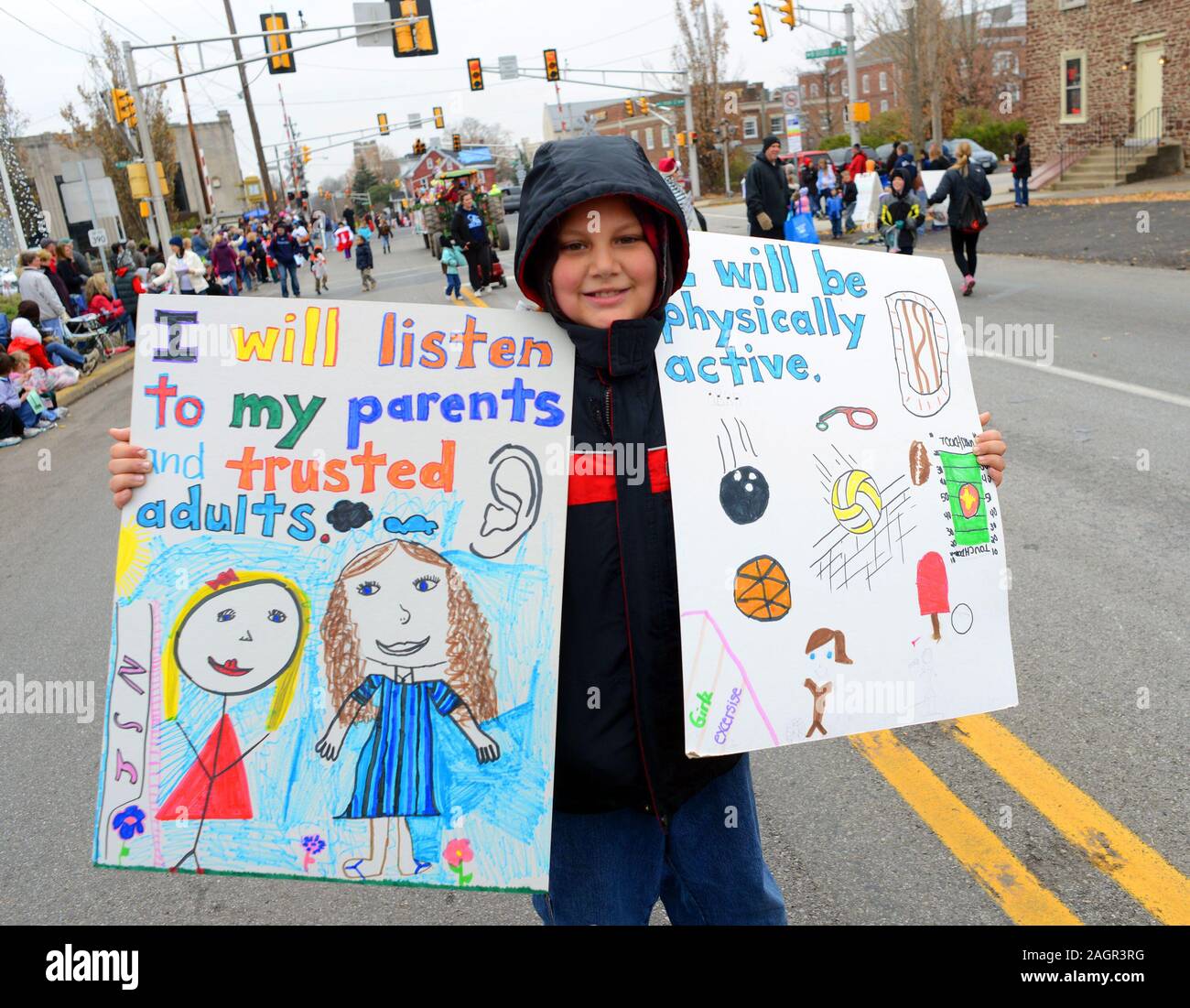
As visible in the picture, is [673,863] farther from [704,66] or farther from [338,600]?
[704,66]

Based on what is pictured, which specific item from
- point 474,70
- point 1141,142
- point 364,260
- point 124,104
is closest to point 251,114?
point 474,70

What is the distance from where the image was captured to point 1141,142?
83.8 feet

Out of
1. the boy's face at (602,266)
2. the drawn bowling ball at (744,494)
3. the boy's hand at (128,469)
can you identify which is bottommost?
the drawn bowling ball at (744,494)

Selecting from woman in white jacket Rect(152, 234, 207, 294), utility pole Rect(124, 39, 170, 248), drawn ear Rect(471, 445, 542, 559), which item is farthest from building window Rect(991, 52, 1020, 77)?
drawn ear Rect(471, 445, 542, 559)

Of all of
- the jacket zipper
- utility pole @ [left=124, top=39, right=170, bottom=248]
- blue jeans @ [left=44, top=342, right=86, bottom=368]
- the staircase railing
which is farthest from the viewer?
utility pole @ [left=124, top=39, right=170, bottom=248]

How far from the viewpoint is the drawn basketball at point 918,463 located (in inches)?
85.4

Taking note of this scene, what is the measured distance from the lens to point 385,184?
407ft

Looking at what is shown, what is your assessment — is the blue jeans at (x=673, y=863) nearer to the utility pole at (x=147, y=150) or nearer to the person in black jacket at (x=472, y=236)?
the person in black jacket at (x=472, y=236)

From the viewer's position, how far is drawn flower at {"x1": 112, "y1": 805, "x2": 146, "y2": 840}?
6.25ft

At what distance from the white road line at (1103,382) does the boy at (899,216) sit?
812 centimetres

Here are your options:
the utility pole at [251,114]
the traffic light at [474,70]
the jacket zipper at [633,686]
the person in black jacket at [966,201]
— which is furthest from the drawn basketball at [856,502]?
the utility pole at [251,114]

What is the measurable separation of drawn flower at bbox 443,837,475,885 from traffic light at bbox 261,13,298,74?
24558mm

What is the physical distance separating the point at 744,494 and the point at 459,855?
2.80ft

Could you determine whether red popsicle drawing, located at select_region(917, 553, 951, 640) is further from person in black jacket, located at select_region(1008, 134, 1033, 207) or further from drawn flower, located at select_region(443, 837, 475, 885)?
person in black jacket, located at select_region(1008, 134, 1033, 207)
